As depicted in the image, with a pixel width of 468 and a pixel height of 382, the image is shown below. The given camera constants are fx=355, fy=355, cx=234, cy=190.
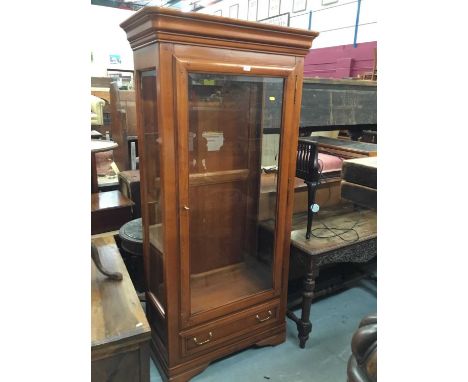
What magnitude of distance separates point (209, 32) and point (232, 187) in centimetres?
86

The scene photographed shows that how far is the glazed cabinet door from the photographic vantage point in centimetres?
149

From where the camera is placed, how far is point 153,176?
1.53m

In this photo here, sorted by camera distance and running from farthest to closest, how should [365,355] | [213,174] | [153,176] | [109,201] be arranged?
[109,201] < [213,174] < [153,176] < [365,355]

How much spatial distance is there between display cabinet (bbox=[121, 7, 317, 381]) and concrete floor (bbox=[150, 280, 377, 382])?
0.09 meters

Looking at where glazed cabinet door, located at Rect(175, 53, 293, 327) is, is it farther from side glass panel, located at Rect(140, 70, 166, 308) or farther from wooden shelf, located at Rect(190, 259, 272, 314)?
side glass panel, located at Rect(140, 70, 166, 308)

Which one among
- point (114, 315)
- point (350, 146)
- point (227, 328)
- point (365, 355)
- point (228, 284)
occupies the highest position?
point (350, 146)

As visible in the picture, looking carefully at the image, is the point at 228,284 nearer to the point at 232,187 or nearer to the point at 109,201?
the point at 232,187

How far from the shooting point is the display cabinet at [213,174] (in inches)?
51.1

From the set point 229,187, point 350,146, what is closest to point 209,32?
point 229,187

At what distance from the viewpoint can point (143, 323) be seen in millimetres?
1220

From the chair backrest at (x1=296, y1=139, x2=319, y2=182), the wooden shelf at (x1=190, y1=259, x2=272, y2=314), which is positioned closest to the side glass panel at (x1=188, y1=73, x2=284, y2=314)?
the wooden shelf at (x1=190, y1=259, x2=272, y2=314)
